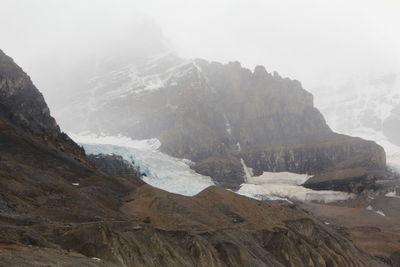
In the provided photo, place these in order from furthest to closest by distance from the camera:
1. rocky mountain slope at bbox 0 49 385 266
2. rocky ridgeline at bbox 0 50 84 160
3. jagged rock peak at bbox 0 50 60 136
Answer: jagged rock peak at bbox 0 50 60 136
rocky ridgeline at bbox 0 50 84 160
rocky mountain slope at bbox 0 49 385 266

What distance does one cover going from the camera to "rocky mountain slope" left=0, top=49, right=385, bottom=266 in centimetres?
7644

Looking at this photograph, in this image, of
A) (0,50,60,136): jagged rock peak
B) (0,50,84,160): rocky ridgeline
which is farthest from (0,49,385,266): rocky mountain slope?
(0,50,60,136): jagged rock peak

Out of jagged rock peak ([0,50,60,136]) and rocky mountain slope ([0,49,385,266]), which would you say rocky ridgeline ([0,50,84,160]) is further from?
rocky mountain slope ([0,49,385,266])

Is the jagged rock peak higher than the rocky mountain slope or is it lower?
higher

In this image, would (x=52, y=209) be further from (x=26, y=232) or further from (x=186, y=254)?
(x=26, y=232)

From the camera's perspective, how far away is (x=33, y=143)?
149 meters

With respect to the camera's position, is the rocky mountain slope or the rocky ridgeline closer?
the rocky mountain slope

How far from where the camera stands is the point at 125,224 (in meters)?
89.4

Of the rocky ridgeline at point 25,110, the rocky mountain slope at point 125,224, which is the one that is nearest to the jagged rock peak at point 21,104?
the rocky ridgeline at point 25,110

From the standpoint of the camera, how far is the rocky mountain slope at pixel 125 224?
76438 mm

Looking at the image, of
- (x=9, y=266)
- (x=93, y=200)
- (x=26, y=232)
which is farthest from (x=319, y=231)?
(x=9, y=266)

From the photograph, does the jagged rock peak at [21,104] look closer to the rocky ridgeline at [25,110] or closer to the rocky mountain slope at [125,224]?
the rocky ridgeline at [25,110]

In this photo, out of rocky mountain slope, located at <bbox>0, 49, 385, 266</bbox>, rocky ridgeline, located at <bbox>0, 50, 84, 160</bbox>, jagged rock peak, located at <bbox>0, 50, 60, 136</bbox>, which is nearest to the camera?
rocky mountain slope, located at <bbox>0, 49, 385, 266</bbox>

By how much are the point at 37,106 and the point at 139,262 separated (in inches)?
4922
